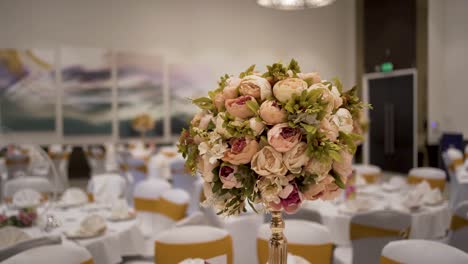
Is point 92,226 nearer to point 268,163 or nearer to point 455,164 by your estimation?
point 268,163

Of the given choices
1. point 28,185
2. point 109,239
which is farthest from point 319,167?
point 28,185

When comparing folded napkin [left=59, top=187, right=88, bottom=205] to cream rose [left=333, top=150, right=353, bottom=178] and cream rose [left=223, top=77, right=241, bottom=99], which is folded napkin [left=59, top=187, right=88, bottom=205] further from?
cream rose [left=333, top=150, right=353, bottom=178]

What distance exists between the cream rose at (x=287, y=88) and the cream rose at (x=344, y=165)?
0.25 metres

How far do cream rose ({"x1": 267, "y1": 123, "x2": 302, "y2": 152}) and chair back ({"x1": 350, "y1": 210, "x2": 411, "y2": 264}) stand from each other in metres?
1.97

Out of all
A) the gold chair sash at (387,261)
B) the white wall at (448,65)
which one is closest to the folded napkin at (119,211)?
the gold chair sash at (387,261)

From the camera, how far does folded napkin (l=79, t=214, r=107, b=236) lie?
128 inches

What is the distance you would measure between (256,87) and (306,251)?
55.1 inches

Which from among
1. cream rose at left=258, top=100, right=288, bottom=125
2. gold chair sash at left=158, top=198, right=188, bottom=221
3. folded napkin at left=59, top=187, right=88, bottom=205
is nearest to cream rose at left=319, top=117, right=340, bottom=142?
cream rose at left=258, top=100, right=288, bottom=125

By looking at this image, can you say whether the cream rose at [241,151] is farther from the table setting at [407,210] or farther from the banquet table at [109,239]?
the table setting at [407,210]

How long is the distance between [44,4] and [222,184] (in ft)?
33.4

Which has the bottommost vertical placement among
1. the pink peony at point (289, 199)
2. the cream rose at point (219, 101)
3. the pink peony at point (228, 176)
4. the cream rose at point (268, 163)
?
the pink peony at point (289, 199)

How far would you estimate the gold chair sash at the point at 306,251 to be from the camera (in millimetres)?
2537

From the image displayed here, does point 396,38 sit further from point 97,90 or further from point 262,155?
point 262,155

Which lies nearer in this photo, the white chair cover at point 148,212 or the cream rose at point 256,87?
the cream rose at point 256,87
